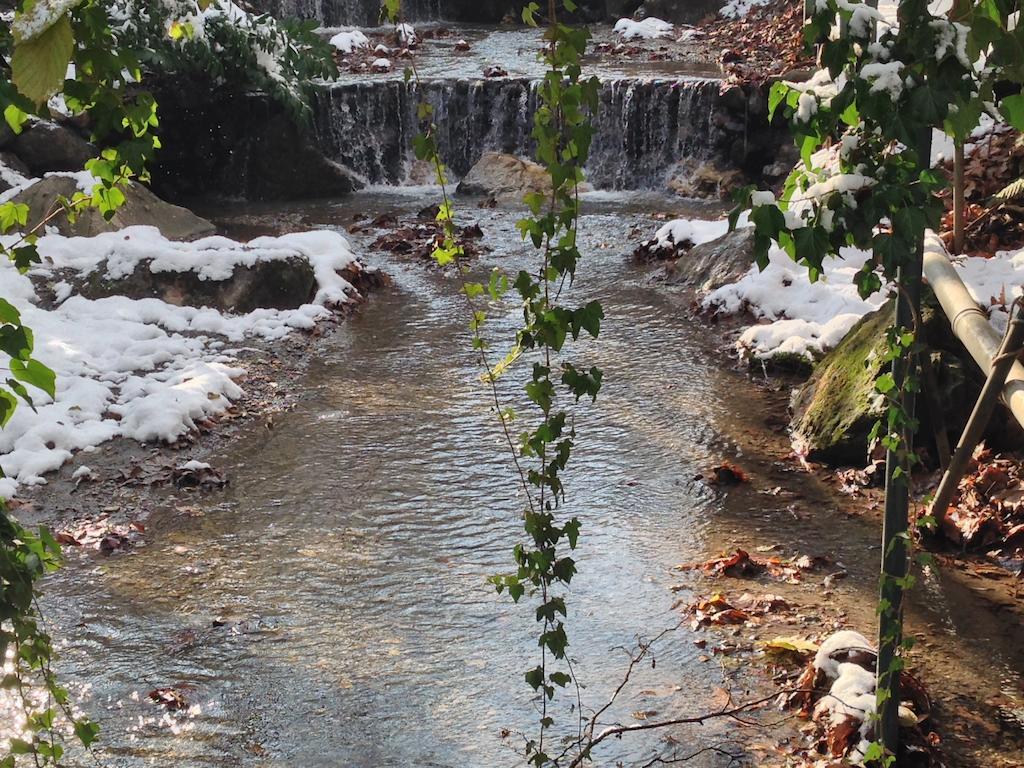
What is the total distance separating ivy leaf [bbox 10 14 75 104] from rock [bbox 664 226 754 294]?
811 cm

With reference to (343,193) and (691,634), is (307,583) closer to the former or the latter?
(691,634)

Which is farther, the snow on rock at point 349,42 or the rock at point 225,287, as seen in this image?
the snow on rock at point 349,42

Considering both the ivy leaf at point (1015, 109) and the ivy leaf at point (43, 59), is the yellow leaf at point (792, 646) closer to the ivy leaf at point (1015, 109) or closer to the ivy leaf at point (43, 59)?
the ivy leaf at point (1015, 109)

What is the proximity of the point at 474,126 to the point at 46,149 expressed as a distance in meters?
6.21

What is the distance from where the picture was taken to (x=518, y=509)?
5582mm

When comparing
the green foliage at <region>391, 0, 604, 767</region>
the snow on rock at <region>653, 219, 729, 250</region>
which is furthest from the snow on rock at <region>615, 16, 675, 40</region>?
the green foliage at <region>391, 0, 604, 767</region>

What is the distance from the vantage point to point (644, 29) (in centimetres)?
2023

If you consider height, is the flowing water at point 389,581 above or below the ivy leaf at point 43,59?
below

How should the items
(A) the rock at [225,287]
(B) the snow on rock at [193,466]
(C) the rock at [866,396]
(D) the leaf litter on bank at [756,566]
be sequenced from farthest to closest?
(A) the rock at [225,287], (B) the snow on rock at [193,466], (C) the rock at [866,396], (D) the leaf litter on bank at [756,566]

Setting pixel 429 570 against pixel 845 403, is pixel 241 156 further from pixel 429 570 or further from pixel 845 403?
pixel 429 570

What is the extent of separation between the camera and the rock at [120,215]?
9.52 m

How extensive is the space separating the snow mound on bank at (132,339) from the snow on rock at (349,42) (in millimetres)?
10006

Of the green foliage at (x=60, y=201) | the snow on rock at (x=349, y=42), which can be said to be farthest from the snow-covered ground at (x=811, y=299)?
the snow on rock at (x=349, y=42)

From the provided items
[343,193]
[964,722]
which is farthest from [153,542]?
[343,193]
